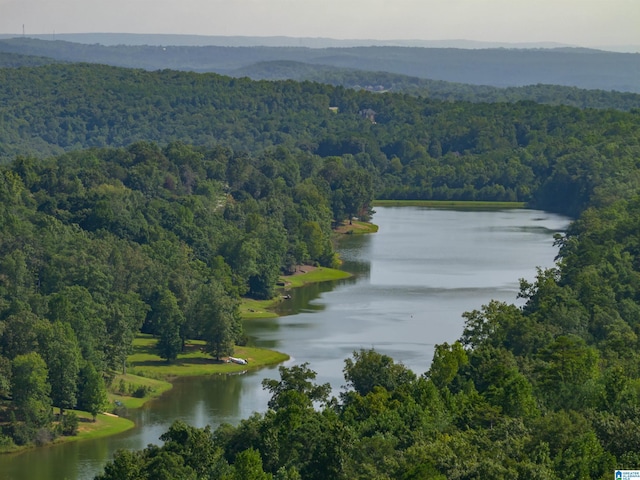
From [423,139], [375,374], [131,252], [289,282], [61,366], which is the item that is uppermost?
[375,374]

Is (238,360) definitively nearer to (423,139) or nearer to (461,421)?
(461,421)

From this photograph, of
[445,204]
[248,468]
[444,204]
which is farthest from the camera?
[444,204]

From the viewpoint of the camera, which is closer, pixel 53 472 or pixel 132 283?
pixel 53 472

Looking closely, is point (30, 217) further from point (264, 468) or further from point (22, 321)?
point (264, 468)

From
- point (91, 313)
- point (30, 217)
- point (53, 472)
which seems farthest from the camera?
point (30, 217)

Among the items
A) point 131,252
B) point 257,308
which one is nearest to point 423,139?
point 257,308

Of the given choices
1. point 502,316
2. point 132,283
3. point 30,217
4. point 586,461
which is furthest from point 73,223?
point 586,461
